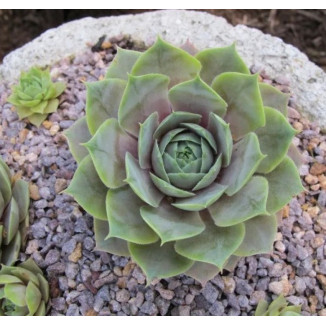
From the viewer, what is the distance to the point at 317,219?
5.06 ft

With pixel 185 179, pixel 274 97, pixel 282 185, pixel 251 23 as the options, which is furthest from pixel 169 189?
pixel 251 23

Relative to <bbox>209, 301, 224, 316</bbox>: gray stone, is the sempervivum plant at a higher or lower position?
higher

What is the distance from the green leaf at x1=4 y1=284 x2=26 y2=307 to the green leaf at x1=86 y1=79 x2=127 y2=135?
1.48 feet

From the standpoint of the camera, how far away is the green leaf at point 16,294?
1.36 meters

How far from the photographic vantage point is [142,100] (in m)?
1.25

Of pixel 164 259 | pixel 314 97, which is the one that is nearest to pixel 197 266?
pixel 164 259

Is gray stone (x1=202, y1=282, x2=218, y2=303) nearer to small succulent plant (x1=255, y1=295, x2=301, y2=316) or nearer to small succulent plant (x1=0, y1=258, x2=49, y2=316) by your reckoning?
small succulent plant (x1=255, y1=295, x2=301, y2=316)

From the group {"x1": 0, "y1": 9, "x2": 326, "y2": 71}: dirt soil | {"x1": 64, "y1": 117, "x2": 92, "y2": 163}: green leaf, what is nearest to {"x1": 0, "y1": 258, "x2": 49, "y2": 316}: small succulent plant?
{"x1": 64, "y1": 117, "x2": 92, "y2": 163}: green leaf

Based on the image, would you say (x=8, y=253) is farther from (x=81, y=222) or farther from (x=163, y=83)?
(x=163, y=83)

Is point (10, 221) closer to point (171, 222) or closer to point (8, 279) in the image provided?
point (8, 279)

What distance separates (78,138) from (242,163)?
40cm

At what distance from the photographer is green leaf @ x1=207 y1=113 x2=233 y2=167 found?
3.92ft

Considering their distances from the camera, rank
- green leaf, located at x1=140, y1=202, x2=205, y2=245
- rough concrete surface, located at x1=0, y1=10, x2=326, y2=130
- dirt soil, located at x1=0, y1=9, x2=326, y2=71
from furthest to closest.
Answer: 1. dirt soil, located at x1=0, y1=9, x2=326, y2=71
2. rough concrete surface, located at x1=0, y1=10, x2=326, y2=130
3. green leaf, located at x1=140, y1=202, x2=205, y2=245

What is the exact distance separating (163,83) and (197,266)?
0.43m
